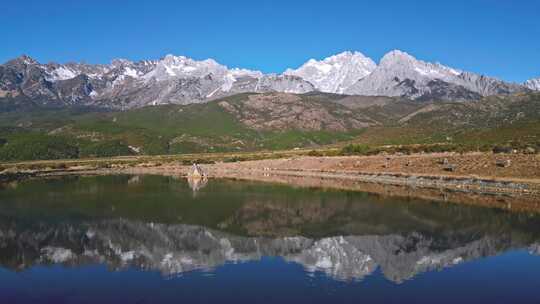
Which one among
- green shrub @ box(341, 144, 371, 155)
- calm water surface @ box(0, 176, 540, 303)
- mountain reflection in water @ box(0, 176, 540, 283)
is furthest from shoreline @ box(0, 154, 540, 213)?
green shrub @ box(341, 144, 371, 155)

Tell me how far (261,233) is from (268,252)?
10.2 meters

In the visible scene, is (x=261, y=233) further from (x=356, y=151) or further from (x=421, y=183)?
(x=356, y=151)

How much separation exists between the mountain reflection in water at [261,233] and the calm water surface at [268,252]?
0.16 meters

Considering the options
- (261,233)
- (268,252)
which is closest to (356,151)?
(261,233)

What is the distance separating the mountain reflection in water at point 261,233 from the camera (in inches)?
1673

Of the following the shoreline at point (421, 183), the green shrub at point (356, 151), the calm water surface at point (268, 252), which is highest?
the green shrub at point (356, 151)

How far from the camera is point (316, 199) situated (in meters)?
86.6

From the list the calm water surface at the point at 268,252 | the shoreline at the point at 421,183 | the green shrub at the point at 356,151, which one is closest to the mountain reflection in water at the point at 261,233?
the calm water surface at the point at 268,252

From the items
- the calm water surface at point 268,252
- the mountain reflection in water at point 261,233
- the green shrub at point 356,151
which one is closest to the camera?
the calm water surface at point 268,252

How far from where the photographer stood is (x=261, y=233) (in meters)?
57.0

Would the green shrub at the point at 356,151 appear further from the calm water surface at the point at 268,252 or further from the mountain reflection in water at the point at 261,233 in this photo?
the calm water surface at the point at 268,252

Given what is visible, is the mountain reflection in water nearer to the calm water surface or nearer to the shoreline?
the calm water surface

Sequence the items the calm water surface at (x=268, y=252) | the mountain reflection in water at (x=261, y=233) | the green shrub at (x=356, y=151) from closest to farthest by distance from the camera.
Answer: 1. the calm water surface at (x=268, y=252)
2. the mountain reflection in water at (x=261, y=233)
3. the green shrub at (x=356, y=151)

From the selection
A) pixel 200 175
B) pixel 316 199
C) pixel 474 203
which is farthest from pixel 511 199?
pixel 200 175
